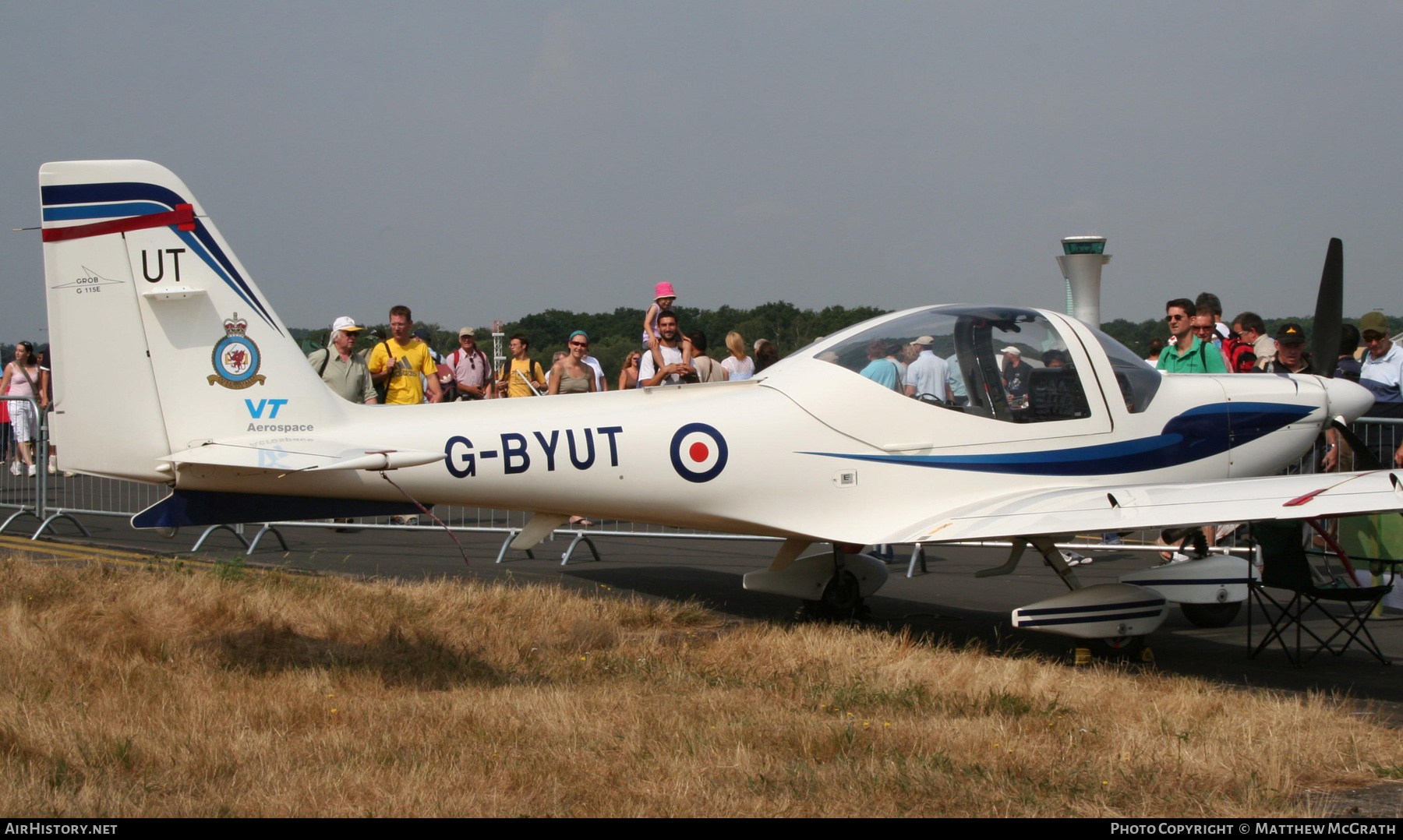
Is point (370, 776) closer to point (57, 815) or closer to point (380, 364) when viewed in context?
point (57, 815)

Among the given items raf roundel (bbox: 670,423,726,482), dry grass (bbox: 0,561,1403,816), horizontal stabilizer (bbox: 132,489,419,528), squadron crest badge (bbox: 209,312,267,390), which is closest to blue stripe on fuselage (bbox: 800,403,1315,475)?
raf roundel (bbox: 670,423,726,482)

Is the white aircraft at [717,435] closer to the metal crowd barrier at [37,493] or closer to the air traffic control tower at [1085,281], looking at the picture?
the air traffic control tower at [1085,281]

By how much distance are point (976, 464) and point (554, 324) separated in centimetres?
3912

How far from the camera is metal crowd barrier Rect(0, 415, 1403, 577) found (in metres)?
9.62

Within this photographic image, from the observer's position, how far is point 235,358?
20.2 ft

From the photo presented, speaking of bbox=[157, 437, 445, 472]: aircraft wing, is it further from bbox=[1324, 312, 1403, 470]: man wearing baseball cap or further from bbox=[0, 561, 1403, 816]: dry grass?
bbox=[1324, 312, 1403, 470]: man wearing baseball cap

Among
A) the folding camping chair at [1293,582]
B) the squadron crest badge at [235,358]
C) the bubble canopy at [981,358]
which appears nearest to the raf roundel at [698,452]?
the bubble canopy at [981,358]

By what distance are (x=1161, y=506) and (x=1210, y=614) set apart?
2.17 metres

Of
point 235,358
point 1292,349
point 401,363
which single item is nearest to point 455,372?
point 401,363

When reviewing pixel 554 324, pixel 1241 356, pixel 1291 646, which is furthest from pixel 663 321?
pixel 554 324

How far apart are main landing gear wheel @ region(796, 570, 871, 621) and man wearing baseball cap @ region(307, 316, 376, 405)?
5597 millimetres

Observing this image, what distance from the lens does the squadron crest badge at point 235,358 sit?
6.12 metres

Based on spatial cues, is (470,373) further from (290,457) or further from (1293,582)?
(1293,582)

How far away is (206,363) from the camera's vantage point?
20.0ft
